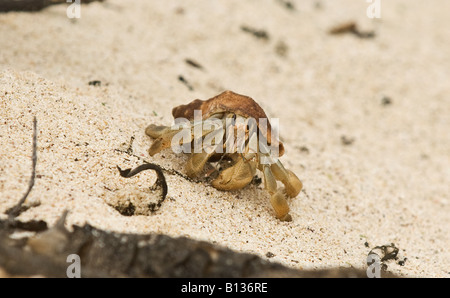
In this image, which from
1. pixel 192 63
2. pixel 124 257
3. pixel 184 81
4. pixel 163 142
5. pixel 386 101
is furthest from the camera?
pixel 386 101

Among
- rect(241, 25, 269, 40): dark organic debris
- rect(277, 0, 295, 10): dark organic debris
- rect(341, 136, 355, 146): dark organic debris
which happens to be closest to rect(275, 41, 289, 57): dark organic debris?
rect(241, 25, 269, 40): dark organic debris

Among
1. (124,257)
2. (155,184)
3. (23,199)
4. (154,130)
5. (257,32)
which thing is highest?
(257,32)

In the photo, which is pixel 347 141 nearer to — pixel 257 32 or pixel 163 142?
pixel 257 32

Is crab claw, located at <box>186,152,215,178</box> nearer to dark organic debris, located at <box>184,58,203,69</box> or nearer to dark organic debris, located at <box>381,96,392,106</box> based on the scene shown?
dark organic debris, located at <box>184,58,203,69</box>

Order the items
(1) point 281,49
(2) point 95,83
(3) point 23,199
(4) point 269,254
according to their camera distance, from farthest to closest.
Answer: (1) point 281,49
(2) point 95,83
(4) point 269,254
(3) point 23,199

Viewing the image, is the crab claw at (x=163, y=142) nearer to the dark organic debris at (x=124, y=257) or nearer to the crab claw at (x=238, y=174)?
the crab claw at (x=238, y=174)

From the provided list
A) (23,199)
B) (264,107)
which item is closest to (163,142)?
(23,199)

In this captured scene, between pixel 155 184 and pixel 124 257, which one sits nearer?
pixel 124 257
